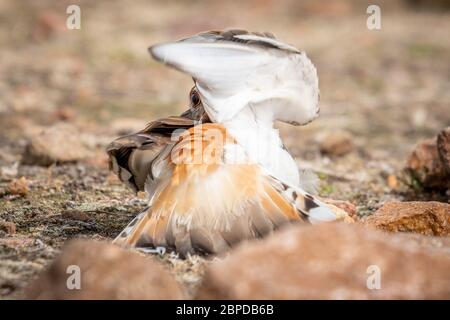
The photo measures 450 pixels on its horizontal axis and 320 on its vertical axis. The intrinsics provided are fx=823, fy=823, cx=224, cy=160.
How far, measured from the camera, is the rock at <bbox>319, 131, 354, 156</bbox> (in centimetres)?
575

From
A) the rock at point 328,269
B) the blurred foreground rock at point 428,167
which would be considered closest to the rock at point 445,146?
the blurred foreground rock at point 428,167

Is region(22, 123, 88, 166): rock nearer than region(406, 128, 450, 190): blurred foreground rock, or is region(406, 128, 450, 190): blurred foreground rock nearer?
region(406, 128, 450, 190): blurred foreground rock

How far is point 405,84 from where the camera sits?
27.0 ft

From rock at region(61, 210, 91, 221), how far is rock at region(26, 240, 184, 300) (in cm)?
118

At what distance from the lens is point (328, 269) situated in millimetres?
2506

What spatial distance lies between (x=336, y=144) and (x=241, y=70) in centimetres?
275

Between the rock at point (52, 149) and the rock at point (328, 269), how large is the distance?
2762 millimetres

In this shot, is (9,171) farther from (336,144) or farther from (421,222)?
(421,222)

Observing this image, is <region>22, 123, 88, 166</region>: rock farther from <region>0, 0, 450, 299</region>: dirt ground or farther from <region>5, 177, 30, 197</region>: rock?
<region>5, 177, 30, 197</region>: rock

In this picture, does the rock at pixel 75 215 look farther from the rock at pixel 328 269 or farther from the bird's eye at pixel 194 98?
the rock at pixel 328 269

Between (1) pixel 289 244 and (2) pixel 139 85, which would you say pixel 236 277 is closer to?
(1) pixel 289 244

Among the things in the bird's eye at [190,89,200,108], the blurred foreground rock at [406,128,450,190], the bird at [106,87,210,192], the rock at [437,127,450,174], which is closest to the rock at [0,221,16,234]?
the bird at [106,87,210,192]

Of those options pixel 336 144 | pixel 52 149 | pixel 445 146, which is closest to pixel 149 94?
pixel 336 144
